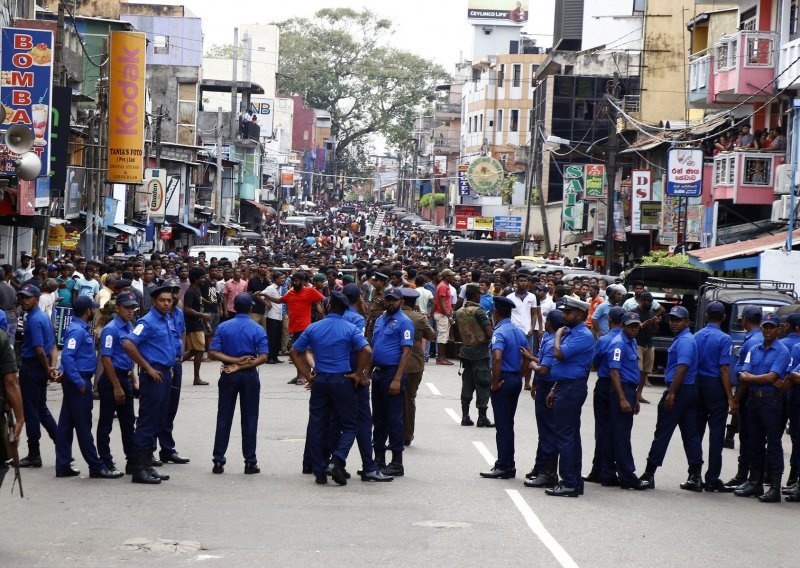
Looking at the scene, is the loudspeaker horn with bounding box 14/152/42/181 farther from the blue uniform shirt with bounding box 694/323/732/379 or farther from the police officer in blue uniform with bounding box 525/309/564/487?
the blue uniform shirt with bounding box 694/323/732/379

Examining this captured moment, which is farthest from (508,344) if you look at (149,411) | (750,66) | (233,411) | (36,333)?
(750,66)

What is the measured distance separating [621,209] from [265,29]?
68763 millimetres

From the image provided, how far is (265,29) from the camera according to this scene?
106188 millimetres

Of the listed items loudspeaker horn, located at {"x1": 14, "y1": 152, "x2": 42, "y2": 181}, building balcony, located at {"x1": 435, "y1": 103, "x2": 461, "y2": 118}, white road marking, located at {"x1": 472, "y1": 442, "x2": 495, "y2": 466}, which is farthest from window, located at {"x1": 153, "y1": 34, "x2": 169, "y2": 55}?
white road marking, located at {"x1": 472, "y1": 442, "x2": 495, "y2": 466}

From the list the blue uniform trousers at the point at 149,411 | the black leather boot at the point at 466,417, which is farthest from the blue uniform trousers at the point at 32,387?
the black leather boot at the point at 466,417

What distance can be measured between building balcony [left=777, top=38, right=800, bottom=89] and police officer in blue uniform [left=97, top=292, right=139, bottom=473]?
22.3m

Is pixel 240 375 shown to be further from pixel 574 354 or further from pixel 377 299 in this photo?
pixel 377 299

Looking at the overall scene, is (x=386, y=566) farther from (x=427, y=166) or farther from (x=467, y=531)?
(x=427, y=166)

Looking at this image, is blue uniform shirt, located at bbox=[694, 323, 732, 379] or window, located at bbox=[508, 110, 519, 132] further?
window, located at bbox=[508, 110, 519, 132]

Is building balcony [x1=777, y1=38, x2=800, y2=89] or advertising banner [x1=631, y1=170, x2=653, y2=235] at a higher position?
building balcony [x1=777, y1=38, x2=800, y2=89]

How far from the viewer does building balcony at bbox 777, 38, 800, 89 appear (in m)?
30.2

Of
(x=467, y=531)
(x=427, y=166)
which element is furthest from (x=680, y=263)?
(x=427, y=166)

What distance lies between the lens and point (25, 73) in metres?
25.6

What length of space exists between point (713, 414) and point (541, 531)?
337 cm
